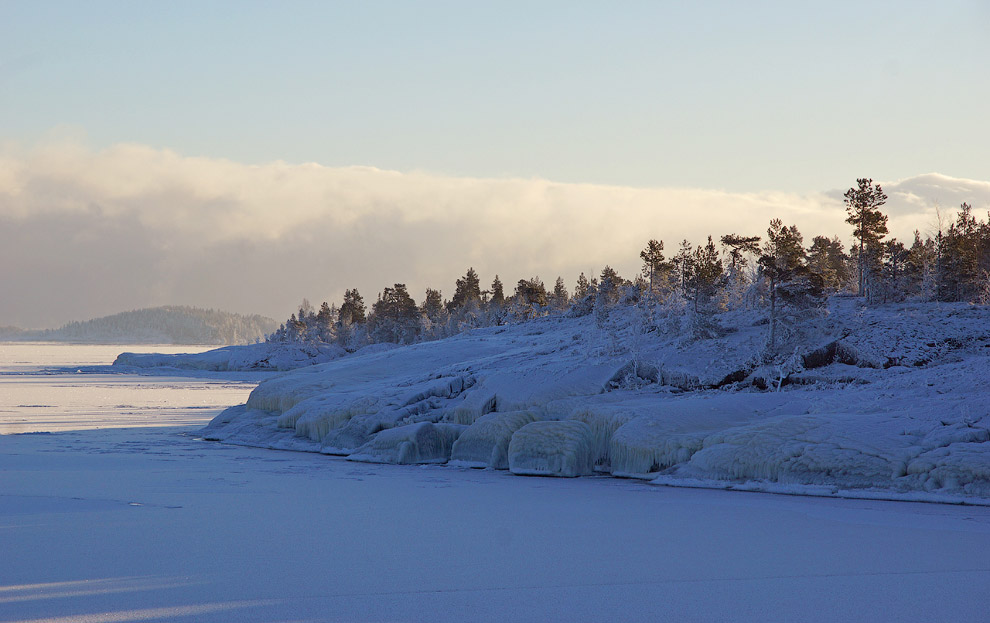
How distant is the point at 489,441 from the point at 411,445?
→ 73.2 inches

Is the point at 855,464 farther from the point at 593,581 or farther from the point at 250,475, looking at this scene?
the point at 250,475

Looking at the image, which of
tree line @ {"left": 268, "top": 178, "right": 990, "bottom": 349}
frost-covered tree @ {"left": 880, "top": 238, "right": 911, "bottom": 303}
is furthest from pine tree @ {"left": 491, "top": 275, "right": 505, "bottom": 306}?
frost-covered tree @ {"left": 880, "top": 238, "right": 911, "bottom": 303}

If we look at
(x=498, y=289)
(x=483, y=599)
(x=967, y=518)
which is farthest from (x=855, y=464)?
(x=498, y=289)

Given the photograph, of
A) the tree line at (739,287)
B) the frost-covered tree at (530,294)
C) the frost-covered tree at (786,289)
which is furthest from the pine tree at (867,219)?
the frost-covered tree at (530,294)

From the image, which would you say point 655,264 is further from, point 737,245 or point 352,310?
point 352,310

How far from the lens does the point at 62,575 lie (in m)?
7.37

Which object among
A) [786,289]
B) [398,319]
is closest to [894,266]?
[786,289]

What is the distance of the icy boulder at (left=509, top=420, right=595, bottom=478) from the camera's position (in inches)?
633

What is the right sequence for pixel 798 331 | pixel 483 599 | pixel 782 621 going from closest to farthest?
pixel 782 621, pixel 483 599, pixel 798 331

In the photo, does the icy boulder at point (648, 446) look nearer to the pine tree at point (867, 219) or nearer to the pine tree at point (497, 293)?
the pine tree at point (867, 219)

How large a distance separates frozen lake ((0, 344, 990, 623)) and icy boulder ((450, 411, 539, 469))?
1.82 metres

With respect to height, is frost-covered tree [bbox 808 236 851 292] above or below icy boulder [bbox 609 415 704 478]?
above

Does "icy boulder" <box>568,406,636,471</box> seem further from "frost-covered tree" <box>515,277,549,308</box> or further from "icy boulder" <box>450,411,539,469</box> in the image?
"frost-covered tree" <box>515,277,549,308</box>

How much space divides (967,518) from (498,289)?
9598cm
